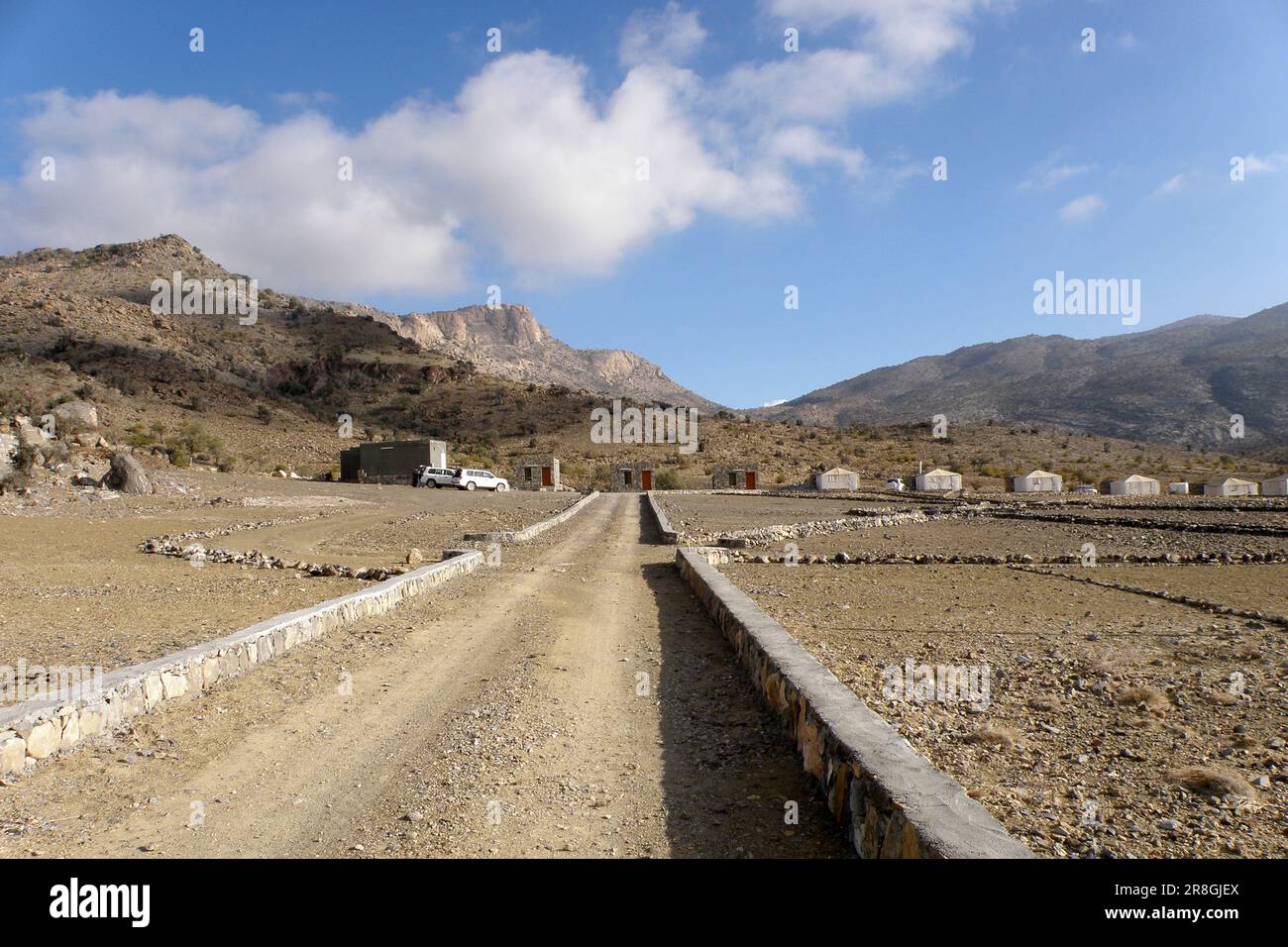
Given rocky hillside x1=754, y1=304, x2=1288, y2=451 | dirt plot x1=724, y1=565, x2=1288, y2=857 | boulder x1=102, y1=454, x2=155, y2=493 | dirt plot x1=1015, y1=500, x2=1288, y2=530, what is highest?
rocky hillside x1=754, y1=304, x2=1288, y2=451

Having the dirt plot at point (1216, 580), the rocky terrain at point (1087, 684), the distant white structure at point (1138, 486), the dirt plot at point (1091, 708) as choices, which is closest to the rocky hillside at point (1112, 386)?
the distant white structure at point (1138, 486)

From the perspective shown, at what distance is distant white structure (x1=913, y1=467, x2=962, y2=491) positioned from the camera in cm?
4750

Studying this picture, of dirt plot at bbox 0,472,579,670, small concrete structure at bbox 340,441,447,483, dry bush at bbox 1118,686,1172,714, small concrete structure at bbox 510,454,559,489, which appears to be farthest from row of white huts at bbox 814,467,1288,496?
dry bush at bbox 1118,686,1172,714

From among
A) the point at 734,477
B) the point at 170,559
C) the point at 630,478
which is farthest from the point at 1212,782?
the point at 630,478

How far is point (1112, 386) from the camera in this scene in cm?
9625

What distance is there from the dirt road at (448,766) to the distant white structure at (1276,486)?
4818 cm

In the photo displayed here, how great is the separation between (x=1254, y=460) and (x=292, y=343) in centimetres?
8751

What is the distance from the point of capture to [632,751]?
4.70m

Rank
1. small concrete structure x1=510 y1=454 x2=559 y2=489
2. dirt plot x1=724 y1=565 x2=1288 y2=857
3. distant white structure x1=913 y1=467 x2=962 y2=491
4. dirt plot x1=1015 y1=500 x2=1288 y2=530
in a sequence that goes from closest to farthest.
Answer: dirt plot x1=724 y1=565 x2=1288 y2=857 < dirt plot x1=1015 y1=500 x2=1288 y2=530 < distant white structure x1=913 y1=467 x2=962 y2=491 < small concrete structure x1=510 y1=454 x2=559 y2=489

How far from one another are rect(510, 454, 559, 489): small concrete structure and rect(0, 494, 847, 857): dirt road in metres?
44.8

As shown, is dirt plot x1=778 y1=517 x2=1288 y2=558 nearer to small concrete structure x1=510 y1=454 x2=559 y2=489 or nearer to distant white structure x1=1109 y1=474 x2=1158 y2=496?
distant white structure x1=1109 y1=474 x2=1158 y2=496

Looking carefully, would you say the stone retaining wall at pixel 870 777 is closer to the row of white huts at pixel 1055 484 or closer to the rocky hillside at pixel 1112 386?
the row of white huts at pixel 1055 484

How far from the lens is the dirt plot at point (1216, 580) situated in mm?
9766
